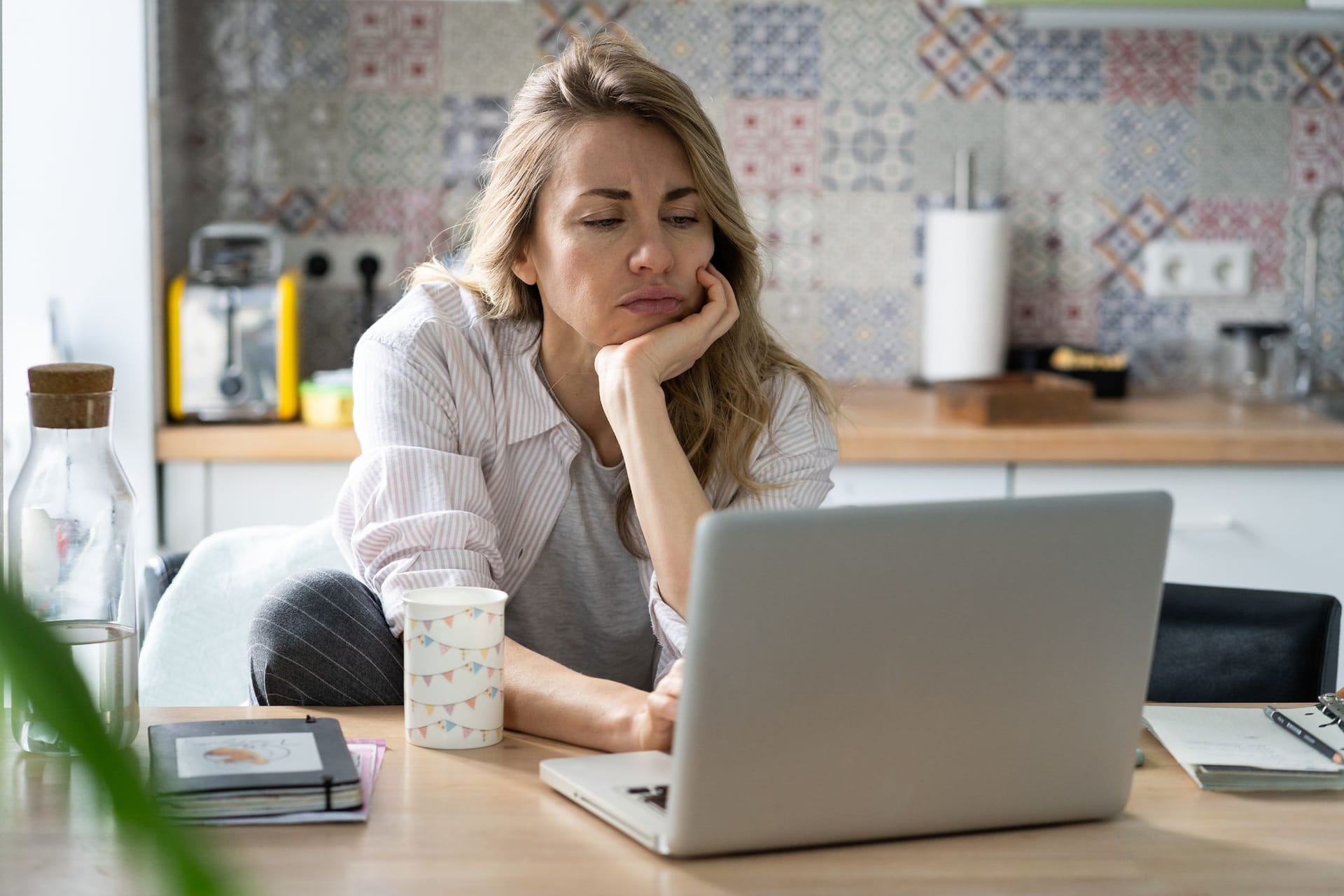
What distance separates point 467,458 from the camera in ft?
4.78

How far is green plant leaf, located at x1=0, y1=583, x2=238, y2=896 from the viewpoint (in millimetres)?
124

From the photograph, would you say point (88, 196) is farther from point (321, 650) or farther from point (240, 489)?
point (321, 650)

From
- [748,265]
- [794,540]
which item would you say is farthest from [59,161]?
[794,540]

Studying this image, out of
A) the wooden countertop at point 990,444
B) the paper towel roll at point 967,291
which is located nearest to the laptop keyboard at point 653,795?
the wooden countertop at point 990,444

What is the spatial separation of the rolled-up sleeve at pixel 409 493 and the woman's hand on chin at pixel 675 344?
0.18 meters

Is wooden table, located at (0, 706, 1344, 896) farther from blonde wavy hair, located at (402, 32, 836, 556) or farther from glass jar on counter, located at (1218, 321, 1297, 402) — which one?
glass jar on counter, located at (1218, 321, 1297, 402)

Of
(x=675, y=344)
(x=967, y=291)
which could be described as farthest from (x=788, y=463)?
(x=967, y=291)

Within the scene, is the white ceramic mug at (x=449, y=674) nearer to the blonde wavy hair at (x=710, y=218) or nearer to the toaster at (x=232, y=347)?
the blonde wavy hair at (x=710, y=218)

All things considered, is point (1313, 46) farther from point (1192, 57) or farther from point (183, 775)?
point (183, 775)

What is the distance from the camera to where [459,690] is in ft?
3.43

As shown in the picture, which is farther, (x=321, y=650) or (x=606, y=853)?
(x=321, y=650)

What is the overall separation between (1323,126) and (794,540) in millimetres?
2748

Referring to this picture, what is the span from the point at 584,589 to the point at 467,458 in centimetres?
29

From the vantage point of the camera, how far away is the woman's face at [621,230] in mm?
1511
